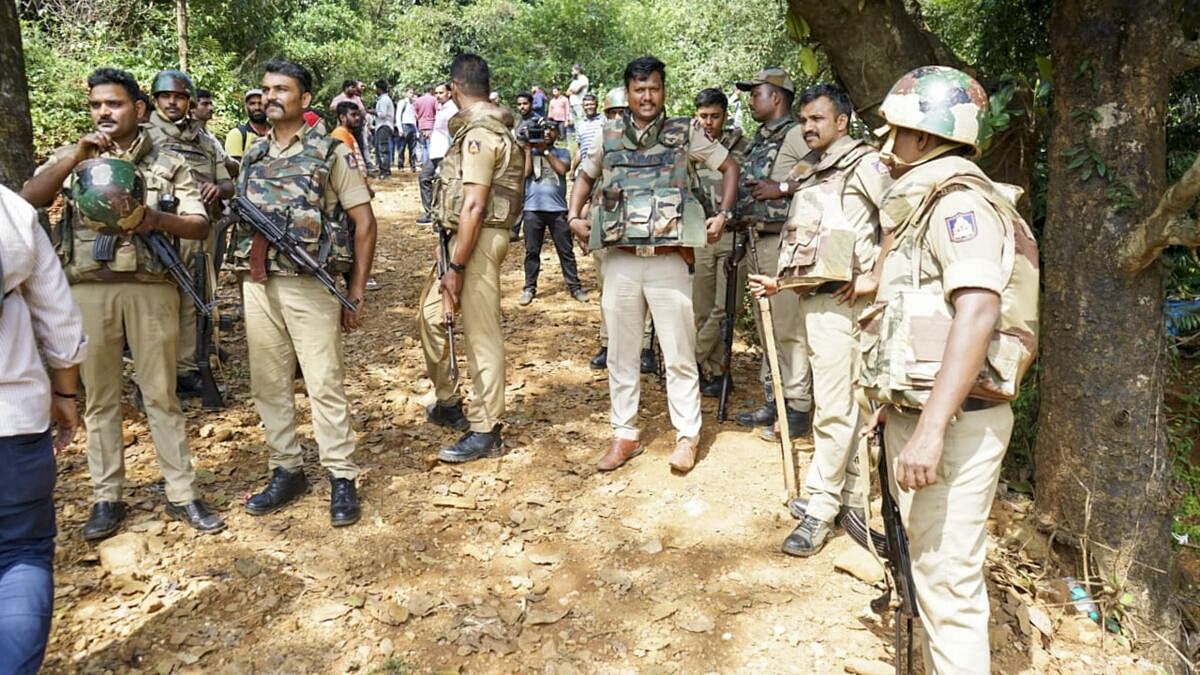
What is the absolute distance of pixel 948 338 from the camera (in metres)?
2.30

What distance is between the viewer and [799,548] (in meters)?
3.80

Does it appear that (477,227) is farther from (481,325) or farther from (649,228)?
(649,228)

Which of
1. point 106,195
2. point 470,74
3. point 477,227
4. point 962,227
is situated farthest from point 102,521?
point 962,227

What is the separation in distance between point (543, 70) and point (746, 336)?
799 inches

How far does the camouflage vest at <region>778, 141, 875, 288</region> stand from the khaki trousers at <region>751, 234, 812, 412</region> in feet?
2.72

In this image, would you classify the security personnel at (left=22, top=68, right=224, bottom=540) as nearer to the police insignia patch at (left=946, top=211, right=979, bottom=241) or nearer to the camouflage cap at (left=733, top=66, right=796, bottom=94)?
the police insignia patch at (left=946, top=211, right=979, bottom=241)

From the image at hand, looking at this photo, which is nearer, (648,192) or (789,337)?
(648,192)

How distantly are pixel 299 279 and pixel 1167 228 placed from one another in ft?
13.2

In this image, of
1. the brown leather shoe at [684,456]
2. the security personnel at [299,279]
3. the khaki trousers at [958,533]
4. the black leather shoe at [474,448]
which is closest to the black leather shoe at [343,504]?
the security personnel at [299,279]

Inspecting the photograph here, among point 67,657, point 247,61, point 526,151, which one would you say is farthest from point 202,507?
point 247,61

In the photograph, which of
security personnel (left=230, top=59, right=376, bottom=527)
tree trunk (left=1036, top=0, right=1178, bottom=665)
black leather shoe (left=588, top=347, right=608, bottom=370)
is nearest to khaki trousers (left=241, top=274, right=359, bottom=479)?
security personnel (left=230, top=59, right=376, bottom=527)

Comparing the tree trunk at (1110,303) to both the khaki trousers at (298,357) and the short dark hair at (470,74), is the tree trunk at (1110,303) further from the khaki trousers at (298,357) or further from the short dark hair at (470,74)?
the khaki trousers at (298,357)

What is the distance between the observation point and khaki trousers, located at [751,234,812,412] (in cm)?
502

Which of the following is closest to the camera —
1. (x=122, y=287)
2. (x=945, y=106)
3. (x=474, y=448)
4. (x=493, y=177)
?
(x=945, y=106)
